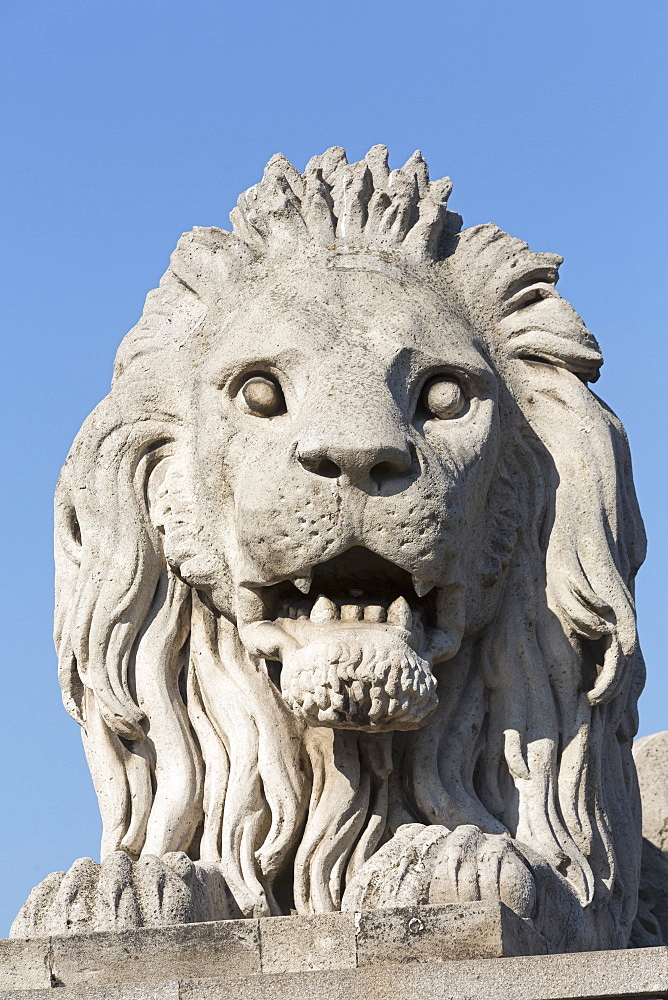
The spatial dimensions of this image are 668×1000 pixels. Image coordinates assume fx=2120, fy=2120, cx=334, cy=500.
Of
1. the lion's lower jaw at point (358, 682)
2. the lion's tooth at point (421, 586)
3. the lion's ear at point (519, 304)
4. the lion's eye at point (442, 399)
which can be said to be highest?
the lion's ear at point (519, 304)

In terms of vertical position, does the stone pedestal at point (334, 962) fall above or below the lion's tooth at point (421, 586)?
below

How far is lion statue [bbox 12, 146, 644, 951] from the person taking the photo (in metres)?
6.54

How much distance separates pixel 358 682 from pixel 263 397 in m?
1.01

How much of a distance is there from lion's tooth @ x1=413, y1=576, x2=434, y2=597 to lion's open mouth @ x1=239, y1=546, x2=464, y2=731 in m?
0.06

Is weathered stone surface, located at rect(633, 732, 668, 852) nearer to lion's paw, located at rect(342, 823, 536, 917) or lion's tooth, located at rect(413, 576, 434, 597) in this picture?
lion's tooth, located at rect(413, 576, 434, 597)

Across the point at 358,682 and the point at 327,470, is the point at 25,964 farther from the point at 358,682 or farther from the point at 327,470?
the point at 327,470

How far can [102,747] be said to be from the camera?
23.2 ft

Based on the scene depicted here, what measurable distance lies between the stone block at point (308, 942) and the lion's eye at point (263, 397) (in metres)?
1.73

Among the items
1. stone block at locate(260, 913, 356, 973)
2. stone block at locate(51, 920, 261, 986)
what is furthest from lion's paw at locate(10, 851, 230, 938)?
stone block at locate(260, 913, 356, 973)

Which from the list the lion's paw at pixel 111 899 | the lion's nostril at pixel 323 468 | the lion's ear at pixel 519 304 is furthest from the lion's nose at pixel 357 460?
the lion's paw at pixel 111 899

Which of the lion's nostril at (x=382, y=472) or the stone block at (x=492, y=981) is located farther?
the lion's nostril at (x=382, y=472)

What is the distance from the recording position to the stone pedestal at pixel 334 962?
5430mm

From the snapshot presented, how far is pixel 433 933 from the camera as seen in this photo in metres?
5.70

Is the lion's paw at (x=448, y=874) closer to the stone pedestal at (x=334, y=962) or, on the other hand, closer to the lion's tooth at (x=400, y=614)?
the stone pedestal at (x=334, y=962)
